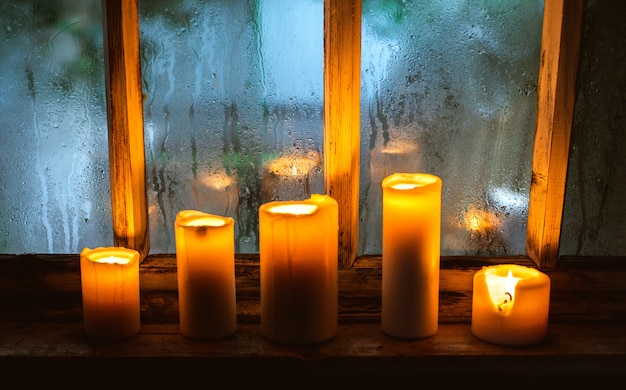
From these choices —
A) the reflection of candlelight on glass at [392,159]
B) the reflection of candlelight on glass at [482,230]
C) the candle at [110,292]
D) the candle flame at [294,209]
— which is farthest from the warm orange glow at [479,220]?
the candle at [110,292]

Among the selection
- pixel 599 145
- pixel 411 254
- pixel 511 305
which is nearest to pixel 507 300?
pixel 511 305

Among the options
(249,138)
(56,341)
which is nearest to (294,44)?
(249,138)

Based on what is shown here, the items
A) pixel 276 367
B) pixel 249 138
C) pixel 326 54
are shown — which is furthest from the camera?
pixel 249 138

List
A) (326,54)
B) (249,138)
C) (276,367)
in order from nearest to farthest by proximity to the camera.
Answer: (276,367), (326,54), (249,138)

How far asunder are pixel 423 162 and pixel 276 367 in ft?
1.67

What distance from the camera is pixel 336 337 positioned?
1074 millimetres

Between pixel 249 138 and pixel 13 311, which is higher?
pixel 249 138

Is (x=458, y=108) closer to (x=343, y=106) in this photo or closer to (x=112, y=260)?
(x=343, y=106)

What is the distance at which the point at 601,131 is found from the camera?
1186 millimetres

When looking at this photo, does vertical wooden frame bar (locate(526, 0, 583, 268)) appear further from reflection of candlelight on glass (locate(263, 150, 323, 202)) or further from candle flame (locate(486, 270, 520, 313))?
reflection of candlelight on glass (locate(263, 150, 323, 202))

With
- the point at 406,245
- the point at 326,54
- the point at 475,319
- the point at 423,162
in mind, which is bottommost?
the point at 475,319

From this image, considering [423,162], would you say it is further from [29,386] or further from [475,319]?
[29,386]

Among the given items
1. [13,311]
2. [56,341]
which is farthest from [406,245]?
[13,311]

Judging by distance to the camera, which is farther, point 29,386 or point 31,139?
point 31,139
